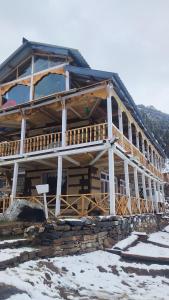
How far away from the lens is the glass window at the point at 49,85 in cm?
1781

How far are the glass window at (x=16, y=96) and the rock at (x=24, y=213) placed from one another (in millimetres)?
8418

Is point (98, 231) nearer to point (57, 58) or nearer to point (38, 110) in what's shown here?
point (38, 110)

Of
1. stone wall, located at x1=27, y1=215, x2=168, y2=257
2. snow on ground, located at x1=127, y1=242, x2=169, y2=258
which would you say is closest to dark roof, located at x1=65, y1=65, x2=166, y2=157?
stone wall, located at x1=27, y1=215, x2=168, y2=257

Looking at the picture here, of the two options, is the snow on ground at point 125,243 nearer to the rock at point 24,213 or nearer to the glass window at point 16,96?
the rock at point 24,213

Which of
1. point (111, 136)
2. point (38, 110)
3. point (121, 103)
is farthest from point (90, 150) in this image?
point (38, 110)

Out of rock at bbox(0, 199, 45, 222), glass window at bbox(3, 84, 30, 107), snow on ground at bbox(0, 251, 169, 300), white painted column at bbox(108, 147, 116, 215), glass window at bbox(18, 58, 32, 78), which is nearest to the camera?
snow on ground at bbox(0, 251, 169, 300)

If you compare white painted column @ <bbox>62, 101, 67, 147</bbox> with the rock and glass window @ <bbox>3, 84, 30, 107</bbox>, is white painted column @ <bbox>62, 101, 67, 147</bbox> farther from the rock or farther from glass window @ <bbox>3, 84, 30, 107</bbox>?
the rock

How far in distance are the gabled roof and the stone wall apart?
395 inches

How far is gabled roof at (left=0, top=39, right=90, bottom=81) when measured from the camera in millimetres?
17922

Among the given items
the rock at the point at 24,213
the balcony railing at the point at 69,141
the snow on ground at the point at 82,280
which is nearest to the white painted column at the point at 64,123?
the balcony railing at the point at 69,141

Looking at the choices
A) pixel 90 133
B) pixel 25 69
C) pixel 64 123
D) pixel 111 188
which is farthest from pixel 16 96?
pixel 111 188

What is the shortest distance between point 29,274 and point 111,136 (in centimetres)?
867

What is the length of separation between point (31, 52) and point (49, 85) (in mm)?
3180

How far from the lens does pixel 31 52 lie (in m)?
19.9
